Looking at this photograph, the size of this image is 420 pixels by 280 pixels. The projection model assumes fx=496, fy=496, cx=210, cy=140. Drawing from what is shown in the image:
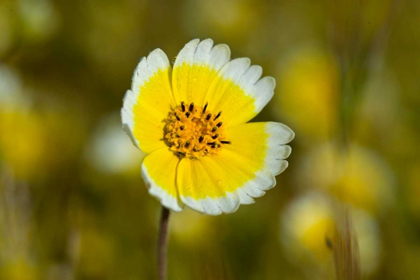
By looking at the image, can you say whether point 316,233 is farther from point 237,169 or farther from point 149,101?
point 149,101

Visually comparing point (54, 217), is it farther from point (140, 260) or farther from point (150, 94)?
point (150, 94)

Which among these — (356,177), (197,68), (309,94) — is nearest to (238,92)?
(197,68)

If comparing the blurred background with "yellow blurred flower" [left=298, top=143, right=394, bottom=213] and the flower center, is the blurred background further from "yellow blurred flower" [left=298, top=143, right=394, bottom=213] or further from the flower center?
the flower center

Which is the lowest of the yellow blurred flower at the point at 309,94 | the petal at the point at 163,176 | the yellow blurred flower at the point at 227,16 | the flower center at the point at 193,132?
the petal at the point at 163,176

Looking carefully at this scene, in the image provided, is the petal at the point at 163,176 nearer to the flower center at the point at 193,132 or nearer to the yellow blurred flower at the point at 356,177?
the flower center at the point at 193,132

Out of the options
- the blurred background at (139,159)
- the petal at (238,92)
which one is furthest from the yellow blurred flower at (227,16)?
the petal at (238,92)

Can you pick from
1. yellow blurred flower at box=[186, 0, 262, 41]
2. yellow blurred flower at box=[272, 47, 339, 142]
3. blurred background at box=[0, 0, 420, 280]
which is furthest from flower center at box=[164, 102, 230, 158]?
yellow blurred flower at box=[186, 0, 262, 41]
